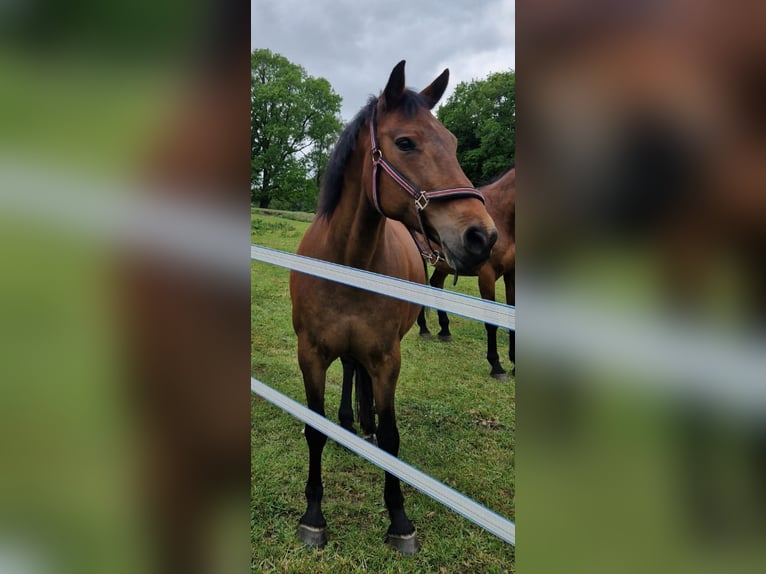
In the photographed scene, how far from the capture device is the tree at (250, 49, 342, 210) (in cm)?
136

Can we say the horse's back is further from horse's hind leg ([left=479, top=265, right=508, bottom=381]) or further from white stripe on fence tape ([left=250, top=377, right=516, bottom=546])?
horse's hind leg ([left=479, top=265, right=508, bottom=381])

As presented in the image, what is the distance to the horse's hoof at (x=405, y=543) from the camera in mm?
1872

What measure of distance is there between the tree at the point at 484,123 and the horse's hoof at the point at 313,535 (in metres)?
1.52

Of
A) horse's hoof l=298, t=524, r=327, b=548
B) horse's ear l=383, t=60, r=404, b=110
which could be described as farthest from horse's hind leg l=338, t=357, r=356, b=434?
horse's ear l=383, t=60, r=404, b=110

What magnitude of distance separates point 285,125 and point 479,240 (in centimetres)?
69

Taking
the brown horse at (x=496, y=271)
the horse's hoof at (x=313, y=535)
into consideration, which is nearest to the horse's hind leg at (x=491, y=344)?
the brown horse at (x=496, y=271)

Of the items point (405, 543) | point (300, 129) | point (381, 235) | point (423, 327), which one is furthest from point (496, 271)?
point (405, 543)

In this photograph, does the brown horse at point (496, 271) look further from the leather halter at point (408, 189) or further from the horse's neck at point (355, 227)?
the horse's neck at point (355, 227)

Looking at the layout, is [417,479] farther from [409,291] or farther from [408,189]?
[408,189]
